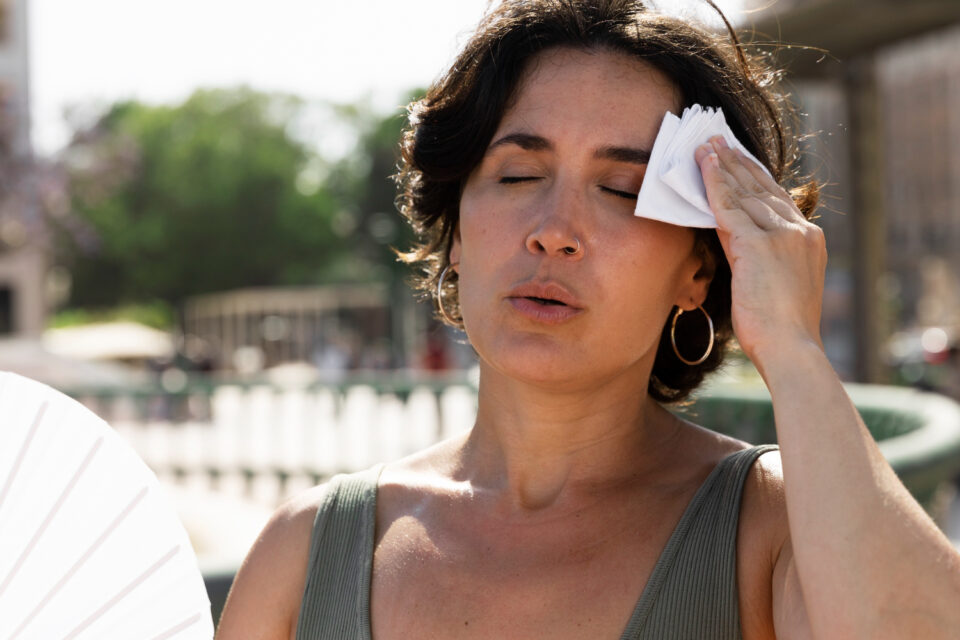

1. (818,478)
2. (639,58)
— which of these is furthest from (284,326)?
(818,478)

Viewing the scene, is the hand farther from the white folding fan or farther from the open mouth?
the white folding fan

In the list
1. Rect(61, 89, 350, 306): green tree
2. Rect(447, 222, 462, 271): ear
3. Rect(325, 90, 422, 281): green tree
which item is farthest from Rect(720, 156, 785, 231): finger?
Rect(61, 89, 350, 306): green tree

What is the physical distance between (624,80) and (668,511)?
681 mm

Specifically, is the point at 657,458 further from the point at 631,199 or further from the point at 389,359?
the point at 389,359

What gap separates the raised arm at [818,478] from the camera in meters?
1.38

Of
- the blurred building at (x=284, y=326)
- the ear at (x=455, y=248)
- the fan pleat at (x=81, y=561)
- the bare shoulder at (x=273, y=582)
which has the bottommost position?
the blurred building at (x=284, y=326)

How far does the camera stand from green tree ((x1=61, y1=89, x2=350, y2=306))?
170 feet

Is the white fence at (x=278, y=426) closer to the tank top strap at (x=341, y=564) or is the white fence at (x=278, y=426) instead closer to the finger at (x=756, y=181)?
the tank top strap at (x=341, y=564)

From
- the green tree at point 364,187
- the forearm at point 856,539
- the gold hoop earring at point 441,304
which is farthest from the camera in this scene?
the green tree at point 364,187

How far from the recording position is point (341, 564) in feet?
6.13

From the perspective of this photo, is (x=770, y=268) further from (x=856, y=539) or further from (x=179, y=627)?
(x=179, y=627)

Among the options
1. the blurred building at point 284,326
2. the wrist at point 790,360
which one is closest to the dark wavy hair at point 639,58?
the wrist at point 790,360

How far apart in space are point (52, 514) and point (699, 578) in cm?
94

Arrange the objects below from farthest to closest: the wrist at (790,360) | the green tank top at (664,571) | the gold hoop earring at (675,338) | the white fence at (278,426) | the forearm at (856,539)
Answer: the white fence at (278,426), the gold hoop earring at (675,338), the green tank top at (664,571), the wrist at (790,360), the forearm at (856,539)
